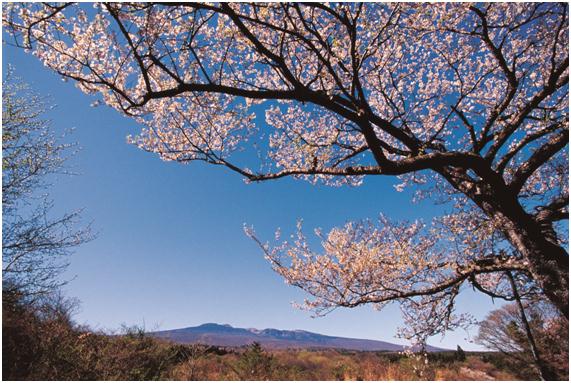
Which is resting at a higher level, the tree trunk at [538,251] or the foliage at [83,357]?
the tree trunk at [538,251]

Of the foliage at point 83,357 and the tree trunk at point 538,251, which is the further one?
the foliage at point 83,357

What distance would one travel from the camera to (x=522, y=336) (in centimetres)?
1544

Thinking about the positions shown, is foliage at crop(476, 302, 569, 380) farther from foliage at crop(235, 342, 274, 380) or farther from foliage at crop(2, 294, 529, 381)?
foliage at crop(235, 342, 274, 380)

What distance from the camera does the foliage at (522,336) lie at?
11.2m

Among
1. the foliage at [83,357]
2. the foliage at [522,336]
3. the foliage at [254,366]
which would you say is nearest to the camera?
the foliage at [83,357]

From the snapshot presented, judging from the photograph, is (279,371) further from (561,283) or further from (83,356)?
(561,283)

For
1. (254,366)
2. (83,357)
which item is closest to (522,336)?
(254,366)

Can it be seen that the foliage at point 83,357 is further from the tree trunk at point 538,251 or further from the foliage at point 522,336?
the tree trunk at point 538,251

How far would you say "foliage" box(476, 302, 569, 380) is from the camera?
36.8 feet

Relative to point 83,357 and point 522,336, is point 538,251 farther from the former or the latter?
point 522,336

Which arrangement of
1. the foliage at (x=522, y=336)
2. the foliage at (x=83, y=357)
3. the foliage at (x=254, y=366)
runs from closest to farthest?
the foliage at (x=83, y=357) → the foliage at (x=522, y=336) → the foliage at (x=254, y=366)

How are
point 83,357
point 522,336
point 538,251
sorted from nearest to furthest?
point 538,251 < point 83,357 < point 522,336

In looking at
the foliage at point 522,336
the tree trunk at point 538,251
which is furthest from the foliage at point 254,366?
the tree trunk at point 538,251

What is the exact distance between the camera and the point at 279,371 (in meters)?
16.2
